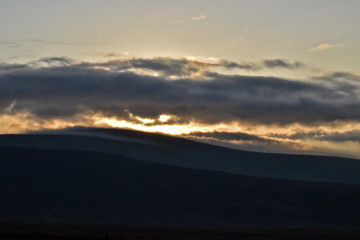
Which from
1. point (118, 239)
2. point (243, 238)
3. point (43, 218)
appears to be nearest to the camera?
point (118, 239)

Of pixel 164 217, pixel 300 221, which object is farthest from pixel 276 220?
pixel 164 217

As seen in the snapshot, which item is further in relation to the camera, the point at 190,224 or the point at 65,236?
the point at 190,224

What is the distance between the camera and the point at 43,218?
173000 millimetres

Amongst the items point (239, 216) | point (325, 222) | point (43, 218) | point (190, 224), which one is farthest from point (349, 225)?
point (43, 218)

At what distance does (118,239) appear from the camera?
96.6m

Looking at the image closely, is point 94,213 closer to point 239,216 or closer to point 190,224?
point 190,224

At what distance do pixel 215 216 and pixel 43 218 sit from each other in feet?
190

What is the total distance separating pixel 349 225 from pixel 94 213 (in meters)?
86.0

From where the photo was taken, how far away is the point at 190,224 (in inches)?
6895

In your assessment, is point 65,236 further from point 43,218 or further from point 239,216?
point 239,216

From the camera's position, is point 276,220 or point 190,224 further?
point 276,220

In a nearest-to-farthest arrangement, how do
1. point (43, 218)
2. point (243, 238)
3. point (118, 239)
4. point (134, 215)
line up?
point (118, 239), point (243, 238), point (43, 218), point (134, 215)

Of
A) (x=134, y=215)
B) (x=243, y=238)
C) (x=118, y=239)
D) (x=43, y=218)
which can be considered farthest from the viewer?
(x=134, y=215)

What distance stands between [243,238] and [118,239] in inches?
1083
